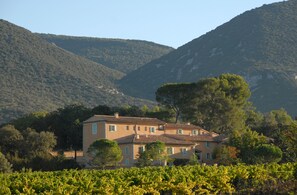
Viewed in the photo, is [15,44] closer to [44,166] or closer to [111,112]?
[111,112]

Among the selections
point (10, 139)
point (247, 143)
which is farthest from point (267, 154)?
point (10, 139)

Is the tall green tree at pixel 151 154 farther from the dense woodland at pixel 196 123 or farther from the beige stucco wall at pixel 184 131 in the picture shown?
the beige stucco wall at pixel 184 131

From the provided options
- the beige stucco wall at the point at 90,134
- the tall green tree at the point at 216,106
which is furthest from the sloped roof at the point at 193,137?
the tall green tree at the point at 216,106

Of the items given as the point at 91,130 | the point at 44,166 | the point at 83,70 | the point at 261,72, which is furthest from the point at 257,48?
the point at 44,166

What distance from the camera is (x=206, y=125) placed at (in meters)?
82.3

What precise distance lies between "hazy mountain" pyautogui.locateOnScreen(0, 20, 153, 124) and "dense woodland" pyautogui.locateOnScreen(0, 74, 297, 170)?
67.6 feet

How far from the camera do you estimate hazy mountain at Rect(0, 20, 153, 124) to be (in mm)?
Result: 102438

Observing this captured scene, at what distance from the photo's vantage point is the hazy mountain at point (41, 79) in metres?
102

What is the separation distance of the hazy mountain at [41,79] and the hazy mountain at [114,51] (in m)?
41.0

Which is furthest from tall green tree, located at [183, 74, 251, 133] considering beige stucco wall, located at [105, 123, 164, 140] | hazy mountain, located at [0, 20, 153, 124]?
hazy mountain, located at [0, 20, 153, 124]

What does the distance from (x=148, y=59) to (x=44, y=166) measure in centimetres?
12993

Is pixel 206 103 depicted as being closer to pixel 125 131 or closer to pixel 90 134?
pixel 125 131

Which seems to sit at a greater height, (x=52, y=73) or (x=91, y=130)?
(x=52, y=73)

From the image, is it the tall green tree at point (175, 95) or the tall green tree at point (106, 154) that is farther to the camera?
the tall green tree at point (175, 95)
